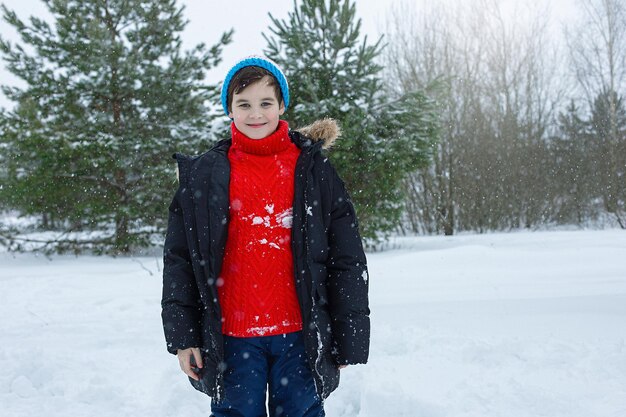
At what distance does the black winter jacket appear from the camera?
1.65 metres

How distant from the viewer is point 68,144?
890 centimetres

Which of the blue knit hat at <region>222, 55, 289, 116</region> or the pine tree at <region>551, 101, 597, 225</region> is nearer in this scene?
the blue knit hat at <region>222, 55, 289, 116</region>

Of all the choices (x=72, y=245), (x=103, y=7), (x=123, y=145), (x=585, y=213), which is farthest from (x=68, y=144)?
(x=585, y=213)

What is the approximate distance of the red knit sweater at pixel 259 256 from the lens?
5.52ft

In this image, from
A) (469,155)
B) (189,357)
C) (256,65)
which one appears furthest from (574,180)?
(189,357)

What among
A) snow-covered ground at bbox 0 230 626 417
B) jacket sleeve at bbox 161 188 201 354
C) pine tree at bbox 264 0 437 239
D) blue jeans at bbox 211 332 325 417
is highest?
pine tree at bbox 264 0 437 239

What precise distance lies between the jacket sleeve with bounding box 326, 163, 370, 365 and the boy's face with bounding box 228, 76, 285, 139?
337 millimetres

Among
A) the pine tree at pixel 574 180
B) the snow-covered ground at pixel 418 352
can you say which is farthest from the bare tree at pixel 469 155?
the snow-covered ground at pixel 418 352

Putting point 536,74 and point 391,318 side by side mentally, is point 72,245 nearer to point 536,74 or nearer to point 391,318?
point 391,318

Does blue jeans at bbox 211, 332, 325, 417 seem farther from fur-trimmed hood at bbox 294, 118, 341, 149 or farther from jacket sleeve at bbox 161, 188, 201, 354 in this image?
fur-trimmed hood at bbox 294, 118, 341, 149

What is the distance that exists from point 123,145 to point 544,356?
29.8 ft

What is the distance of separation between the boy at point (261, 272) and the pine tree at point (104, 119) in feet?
25.8

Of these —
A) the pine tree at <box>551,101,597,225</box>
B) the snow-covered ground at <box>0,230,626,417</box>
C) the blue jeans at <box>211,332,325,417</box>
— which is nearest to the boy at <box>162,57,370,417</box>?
the blue jeans at <box>211,332,325,417</box>

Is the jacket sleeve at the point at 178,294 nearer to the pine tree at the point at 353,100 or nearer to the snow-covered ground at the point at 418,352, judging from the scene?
the snow-covered ground at the point at 418,352
